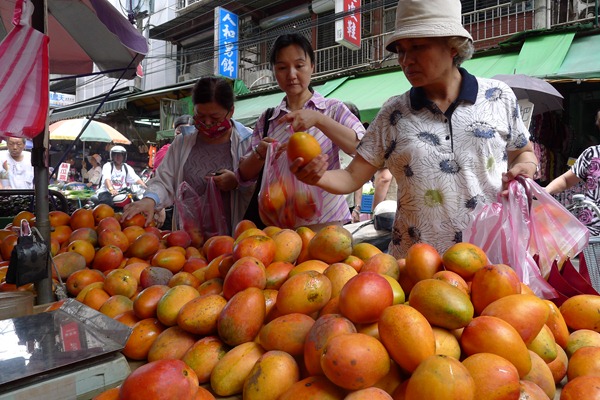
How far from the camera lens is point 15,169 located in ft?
19.8

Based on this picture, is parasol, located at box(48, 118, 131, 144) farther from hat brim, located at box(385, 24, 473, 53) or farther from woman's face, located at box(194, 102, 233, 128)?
hat brim, located at box(385, 24, 473, 53)

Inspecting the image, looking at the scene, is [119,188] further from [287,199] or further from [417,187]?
[417,187]

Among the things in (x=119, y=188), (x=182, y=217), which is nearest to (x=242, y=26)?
(x=119, y=188)

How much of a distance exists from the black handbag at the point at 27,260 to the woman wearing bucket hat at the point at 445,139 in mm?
964

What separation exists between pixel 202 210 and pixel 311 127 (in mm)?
901

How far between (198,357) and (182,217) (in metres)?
1.69

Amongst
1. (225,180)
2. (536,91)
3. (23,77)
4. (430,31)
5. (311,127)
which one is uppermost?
(536,91)

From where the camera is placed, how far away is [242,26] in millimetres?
16000

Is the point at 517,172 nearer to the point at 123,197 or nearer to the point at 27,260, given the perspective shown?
the point at 27,260

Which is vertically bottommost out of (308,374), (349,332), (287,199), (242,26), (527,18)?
(308,374)

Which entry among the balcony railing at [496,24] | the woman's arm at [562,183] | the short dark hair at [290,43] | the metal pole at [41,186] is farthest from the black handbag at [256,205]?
the balcony railing at [496,24]

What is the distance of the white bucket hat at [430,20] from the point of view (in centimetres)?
169

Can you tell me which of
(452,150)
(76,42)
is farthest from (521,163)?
(76,42)

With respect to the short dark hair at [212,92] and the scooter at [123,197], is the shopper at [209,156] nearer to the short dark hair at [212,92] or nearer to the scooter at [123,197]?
the short dark hair at [212,92]
